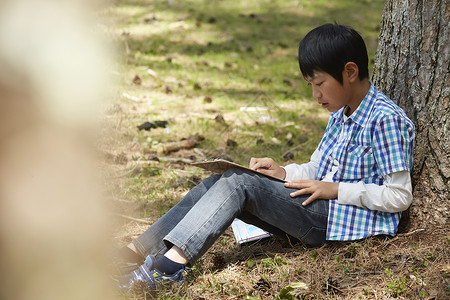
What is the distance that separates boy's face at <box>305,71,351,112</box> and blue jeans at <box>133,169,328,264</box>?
0.45m

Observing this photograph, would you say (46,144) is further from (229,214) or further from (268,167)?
(268,167)

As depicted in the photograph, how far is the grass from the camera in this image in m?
2.14

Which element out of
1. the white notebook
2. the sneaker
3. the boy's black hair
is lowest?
the white notebook

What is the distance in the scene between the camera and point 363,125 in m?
2.26

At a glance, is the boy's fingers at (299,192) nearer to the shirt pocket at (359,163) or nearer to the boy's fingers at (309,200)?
the boy's fingers at (309,200)

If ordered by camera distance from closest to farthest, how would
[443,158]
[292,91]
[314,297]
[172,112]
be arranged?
[314,297] < [443,158] < [172,112] < [292,91]

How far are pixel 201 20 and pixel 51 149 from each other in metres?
7.35

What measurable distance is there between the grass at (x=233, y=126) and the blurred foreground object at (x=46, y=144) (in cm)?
8

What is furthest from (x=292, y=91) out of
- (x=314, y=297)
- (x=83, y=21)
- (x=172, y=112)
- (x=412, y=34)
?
(x=83, y=21)

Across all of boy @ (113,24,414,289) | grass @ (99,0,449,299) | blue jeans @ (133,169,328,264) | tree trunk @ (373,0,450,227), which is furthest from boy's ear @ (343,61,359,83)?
grass @ (99,0,449,299)

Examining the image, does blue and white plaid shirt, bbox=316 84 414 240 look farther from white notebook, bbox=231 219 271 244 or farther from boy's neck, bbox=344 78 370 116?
white notebook, bbox=231 219 271 244

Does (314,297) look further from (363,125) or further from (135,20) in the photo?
(135,20)

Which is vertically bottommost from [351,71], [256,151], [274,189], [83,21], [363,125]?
[256,151]

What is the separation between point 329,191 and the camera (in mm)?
2270
